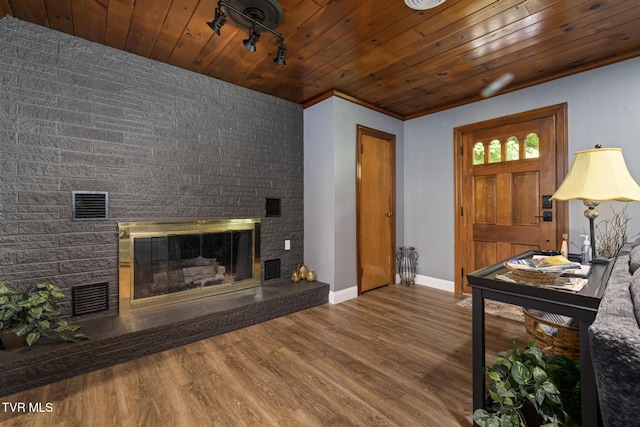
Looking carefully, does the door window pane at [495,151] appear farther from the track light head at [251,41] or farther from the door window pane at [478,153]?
the track light head at [251,41]

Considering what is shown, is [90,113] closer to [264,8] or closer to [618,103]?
[264,8]

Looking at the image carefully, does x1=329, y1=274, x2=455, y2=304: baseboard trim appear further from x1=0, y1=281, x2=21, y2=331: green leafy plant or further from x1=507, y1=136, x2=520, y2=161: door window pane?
x1=0, y1=281, x2=21, y2=331: green leafy plant

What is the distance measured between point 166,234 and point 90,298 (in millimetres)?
736

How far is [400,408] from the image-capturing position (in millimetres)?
1612

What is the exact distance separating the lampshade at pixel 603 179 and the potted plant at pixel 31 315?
324 cm

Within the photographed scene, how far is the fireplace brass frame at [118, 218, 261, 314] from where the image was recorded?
2.48m

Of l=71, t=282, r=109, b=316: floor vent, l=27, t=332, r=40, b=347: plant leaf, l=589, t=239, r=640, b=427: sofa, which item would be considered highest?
l=589, t=239, r=640, b=427: sofa

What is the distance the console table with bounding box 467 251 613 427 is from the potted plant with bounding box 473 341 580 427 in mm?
86

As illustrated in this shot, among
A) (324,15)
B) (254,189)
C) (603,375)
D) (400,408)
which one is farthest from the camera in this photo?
(254,189)

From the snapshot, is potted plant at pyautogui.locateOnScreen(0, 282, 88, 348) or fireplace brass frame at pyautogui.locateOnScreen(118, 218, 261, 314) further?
fireplace brass frame at pyautogui.locateOnScreen(118, 218, 261, 314)

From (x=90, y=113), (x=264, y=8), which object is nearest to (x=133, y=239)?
(x=90, y=113)

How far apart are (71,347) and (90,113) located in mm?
1743

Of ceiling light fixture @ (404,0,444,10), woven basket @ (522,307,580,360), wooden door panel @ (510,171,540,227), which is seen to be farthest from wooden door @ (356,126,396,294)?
woven basket @ (522,307,580,360)

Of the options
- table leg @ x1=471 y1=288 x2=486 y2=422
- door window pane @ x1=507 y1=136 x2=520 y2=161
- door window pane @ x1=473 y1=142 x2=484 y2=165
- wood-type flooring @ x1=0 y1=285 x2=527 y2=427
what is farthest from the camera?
door window pane @ x1=473 y1=142 x2=484 y2=165
